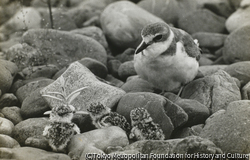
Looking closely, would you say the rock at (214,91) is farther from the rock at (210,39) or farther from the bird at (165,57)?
the rock at (210,39)

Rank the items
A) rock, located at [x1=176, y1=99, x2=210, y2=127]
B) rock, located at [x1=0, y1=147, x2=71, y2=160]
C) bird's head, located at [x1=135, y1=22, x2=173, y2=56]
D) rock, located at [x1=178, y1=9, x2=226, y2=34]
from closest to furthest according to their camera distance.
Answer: rock, located at [x1=0, y1=147, x2=71, y2=160], rock, located at [x1=176, y1=99, x2=210, y2=127], bird's head, located at [x1=135, y1=22, x2=173, y2=56], rock, located at [x1=178, y1=9, x2=226, y2=34]

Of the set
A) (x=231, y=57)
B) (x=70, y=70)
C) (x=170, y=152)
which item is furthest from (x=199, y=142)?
(x=231, y=57)

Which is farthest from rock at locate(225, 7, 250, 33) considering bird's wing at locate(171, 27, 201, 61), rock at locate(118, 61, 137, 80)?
rock at locate(118, 61, 137, 80)

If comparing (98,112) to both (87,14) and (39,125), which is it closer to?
(39,125)

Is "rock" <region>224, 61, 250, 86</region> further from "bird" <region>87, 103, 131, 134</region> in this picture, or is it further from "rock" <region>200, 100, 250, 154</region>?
"bird" <region>87, 103, 131, 134</region>

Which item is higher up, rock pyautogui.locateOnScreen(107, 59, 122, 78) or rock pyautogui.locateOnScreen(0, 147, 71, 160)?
rock pyautogui.locateOnScreen(0, 147, 71, 160)

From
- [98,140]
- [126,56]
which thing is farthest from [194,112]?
[126,56]
